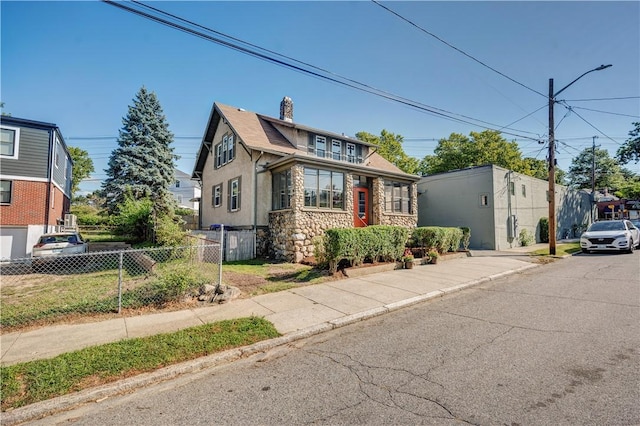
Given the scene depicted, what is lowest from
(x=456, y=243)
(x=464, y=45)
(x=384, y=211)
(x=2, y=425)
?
(x=2, y=425)

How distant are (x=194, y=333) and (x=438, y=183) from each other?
20.1m

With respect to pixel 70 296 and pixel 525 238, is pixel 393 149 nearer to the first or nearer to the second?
pixel 525 238

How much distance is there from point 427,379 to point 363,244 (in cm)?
658

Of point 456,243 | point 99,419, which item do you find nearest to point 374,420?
point 99,419

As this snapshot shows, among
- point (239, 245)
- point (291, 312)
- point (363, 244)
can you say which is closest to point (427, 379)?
point (291, 312)

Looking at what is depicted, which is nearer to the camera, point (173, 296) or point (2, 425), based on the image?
point (2, 425)

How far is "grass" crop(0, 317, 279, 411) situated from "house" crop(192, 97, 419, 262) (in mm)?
7465

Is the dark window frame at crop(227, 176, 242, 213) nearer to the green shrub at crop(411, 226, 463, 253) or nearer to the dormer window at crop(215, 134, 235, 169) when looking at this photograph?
the dormer window at crop(215, 134, 235, 169)

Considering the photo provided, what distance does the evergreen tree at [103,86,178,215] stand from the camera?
23297mm

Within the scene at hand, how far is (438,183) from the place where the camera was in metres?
21.5

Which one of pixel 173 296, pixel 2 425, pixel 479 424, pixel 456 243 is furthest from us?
pixel 456 243

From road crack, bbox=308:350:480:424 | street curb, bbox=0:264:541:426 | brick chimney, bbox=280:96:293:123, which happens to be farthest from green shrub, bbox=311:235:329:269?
brick chimney, bbox=280:96:293:123

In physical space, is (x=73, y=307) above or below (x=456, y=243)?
below

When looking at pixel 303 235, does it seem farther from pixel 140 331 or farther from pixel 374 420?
pixel 374 420
